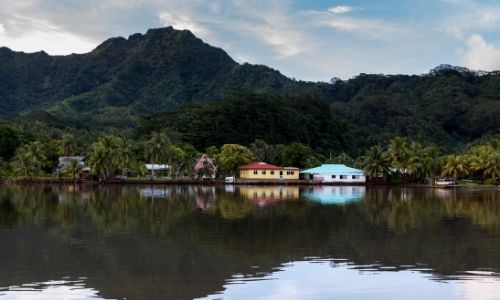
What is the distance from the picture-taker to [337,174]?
65125mm

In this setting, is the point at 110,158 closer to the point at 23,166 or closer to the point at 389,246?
the point at 23,166

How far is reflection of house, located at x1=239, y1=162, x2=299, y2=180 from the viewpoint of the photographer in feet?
217

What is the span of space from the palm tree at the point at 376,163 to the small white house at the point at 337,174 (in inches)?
121

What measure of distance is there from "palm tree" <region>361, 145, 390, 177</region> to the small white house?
3.08 m

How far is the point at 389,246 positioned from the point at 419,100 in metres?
138

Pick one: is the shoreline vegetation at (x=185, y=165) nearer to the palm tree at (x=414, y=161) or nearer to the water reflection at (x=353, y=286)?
the palm tree at (x=414, y=161)

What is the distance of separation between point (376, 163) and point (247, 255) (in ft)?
153

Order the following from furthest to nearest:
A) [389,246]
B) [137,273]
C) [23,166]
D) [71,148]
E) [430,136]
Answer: [430,136], [71,148], [23,166], [389,246], [137,273]

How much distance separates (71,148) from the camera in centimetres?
6831

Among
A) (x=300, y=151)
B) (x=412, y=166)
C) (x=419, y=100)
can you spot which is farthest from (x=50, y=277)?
(x=419, y=100)

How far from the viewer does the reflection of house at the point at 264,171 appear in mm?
66250

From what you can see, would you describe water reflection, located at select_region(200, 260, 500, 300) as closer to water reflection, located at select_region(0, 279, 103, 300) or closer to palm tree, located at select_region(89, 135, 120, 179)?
water reflection, located at select_region(0, 279, 103, 300)

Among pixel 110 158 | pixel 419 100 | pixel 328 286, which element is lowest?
pixel 328 286

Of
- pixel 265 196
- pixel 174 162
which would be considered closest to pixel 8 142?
pixel 174 162
